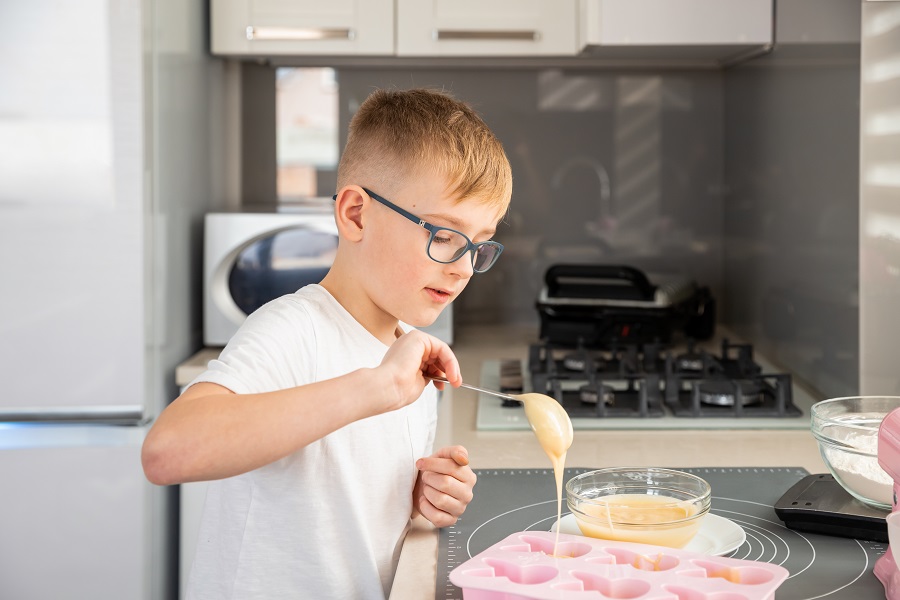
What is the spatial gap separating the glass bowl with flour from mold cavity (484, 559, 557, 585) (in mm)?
390

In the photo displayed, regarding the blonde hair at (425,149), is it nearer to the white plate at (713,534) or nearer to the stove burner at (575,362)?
the white plate at (713,534)

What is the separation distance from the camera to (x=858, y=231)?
1.60 m

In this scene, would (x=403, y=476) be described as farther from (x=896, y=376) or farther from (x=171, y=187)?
(x=171, y=187)

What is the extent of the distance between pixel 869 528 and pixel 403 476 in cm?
47

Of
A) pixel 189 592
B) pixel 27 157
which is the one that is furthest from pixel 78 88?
pixel 189 592

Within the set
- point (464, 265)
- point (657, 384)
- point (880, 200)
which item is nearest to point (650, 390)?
point (657, 384)

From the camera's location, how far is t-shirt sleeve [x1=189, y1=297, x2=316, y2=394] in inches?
34.2

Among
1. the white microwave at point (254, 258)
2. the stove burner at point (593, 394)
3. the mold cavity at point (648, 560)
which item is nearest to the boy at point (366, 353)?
the mold cavity at point (648, 560)

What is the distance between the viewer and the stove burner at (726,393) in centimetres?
163

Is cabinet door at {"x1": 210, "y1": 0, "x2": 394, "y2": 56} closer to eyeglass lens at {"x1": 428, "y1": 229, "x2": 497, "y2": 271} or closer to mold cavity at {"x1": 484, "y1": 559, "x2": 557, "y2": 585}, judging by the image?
eyeglass lens at {"x1": 428, "y1": 229, "x2": 497, "y2": 271}

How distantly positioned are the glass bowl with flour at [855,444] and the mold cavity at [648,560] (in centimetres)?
29

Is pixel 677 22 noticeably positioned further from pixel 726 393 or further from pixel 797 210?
pixel 726 393

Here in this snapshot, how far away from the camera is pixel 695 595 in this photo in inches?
29.5

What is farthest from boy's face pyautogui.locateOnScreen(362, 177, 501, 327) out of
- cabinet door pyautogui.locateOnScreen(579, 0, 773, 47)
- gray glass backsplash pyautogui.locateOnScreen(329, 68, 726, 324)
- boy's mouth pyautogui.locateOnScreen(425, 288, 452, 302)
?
gray glass backsplash pyautogui.locateOnScreen(329, 68, 726, 324)
